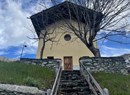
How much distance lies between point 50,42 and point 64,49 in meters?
1.47

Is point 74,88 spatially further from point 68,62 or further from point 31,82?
point 68,62

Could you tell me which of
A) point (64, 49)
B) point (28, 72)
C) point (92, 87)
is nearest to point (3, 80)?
point (28, 72)

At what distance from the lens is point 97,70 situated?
17.5 m

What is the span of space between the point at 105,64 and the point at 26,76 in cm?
597

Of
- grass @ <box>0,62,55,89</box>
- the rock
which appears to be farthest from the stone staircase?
the rock

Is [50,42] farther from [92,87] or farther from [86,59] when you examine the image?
[92,87]

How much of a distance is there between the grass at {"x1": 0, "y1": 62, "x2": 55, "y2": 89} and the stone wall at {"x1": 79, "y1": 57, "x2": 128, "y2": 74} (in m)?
2.59

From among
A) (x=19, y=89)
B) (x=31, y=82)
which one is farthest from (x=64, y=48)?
(x=19, y=89)

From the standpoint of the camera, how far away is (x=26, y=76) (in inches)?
546

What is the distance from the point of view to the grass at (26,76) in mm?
12406

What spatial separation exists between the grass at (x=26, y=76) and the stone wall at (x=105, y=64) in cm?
259

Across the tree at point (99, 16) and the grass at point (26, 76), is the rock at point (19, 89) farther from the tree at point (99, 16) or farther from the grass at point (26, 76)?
the tree at point (99, 16)

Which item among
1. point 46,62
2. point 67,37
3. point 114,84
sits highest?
point 67,37

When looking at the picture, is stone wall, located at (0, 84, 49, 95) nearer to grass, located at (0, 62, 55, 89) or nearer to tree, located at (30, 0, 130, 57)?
grass, located at (0, 62, 55, 89)
